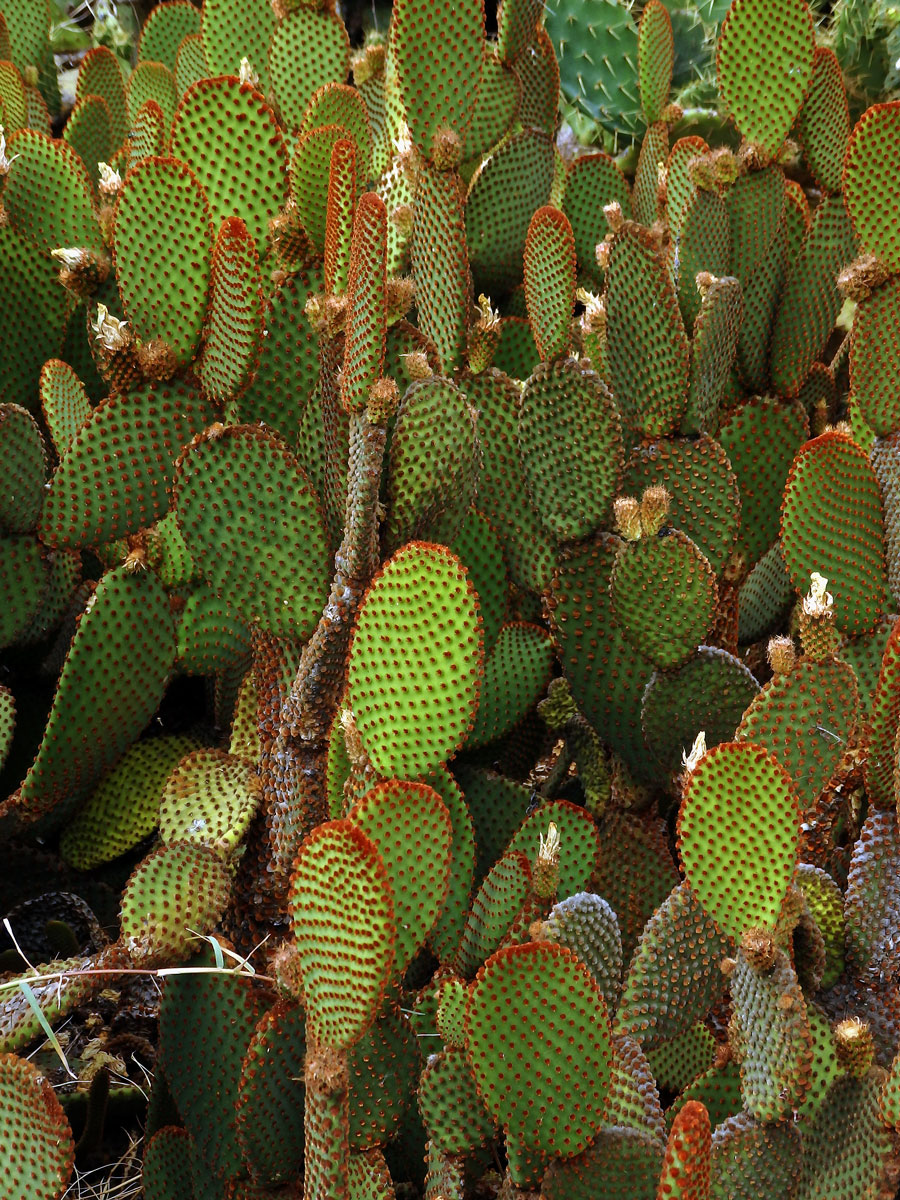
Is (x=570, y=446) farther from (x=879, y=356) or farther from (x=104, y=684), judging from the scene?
(x=104, y=684)

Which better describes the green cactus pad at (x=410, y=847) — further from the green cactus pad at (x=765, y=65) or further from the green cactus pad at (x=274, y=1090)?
the green cactus pad at (x=765, y=65)

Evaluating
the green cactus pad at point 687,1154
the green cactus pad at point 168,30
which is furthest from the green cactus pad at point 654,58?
the green cactus pad at point 687,1154

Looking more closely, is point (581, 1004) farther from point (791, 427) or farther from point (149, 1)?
point (149, 1)

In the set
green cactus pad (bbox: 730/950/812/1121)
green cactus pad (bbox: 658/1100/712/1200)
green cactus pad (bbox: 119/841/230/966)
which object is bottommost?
green cactus pad (bbox: 119/841/230/966)

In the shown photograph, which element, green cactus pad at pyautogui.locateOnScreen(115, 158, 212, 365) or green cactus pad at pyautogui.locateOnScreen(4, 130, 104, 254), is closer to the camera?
green cactus pad at pyautogui.locateOnScreen(115, 158, 212, 365)

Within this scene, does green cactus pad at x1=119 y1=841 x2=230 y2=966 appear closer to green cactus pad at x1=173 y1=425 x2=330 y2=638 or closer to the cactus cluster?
the cactus cluster

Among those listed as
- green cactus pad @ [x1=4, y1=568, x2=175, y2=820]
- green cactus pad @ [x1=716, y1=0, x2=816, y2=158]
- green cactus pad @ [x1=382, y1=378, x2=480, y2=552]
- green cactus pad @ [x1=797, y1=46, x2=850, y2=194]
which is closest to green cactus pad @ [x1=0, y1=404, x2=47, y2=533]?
green cactus pad @ [x1=4, y1=568, x2=175, y2=820]

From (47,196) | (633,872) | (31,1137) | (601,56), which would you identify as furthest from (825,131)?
(31,1137)
